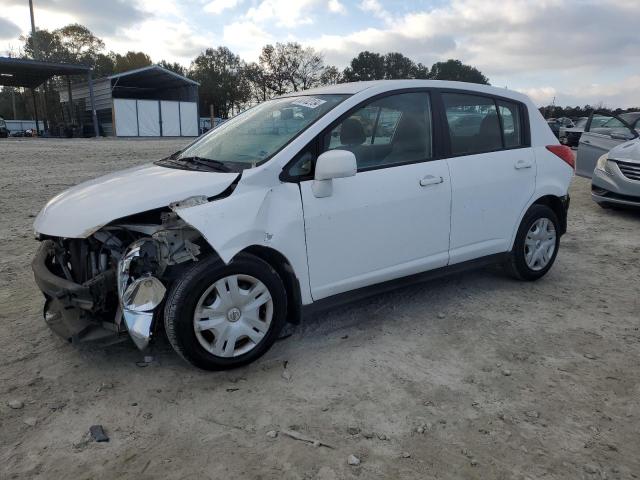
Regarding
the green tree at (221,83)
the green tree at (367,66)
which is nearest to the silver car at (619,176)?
the green tree at (221,83)

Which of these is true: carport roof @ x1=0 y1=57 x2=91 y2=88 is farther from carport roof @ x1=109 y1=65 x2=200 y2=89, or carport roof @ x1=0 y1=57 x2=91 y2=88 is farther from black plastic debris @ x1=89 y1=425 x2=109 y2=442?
black plastic debris @ x1=89 y1=425 x2=109 y2=442

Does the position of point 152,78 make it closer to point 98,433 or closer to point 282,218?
point 282,218

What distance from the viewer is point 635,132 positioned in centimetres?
830

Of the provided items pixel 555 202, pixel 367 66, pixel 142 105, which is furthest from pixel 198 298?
pixel 367 66

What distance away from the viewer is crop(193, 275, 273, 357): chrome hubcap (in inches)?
116

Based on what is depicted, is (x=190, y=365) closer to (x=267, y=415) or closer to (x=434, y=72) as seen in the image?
(x=267, y=415)

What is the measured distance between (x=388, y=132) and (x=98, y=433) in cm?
267

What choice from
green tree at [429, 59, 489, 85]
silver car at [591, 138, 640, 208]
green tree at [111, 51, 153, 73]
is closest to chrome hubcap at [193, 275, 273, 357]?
silver car at [591, 138, 640, 208]

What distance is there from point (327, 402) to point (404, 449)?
538 mm

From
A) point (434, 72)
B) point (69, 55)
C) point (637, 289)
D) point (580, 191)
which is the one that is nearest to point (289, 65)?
point (69, 55)

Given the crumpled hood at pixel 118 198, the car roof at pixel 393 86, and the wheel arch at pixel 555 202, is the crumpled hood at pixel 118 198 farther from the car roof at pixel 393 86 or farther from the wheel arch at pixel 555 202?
the wheel arch at pixel 555 202

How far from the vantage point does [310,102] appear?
3.73 meters

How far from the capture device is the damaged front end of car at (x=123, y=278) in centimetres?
282

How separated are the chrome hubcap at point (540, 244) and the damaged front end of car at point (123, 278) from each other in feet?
10.1
